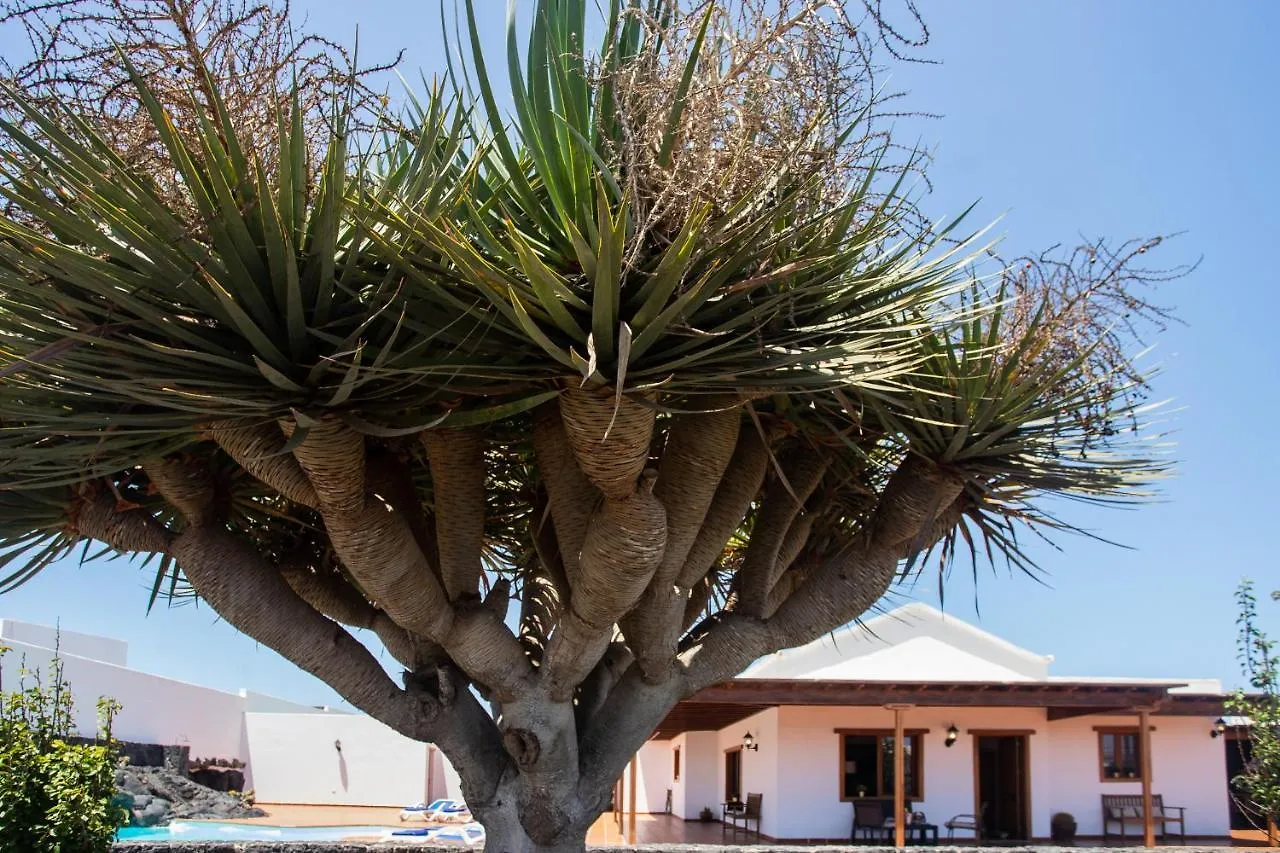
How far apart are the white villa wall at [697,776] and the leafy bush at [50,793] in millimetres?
17702

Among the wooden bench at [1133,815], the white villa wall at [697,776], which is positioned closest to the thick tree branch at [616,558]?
the wooden bench at [1133,815]

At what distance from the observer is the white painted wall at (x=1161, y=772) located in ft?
59.9

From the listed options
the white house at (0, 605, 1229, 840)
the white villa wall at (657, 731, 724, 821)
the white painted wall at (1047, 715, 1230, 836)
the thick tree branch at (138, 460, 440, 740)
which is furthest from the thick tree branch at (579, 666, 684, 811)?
the white villa wall at (657, 731, 724, 821)

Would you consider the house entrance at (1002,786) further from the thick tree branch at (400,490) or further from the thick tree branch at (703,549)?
the thick tree branch at (400,490)

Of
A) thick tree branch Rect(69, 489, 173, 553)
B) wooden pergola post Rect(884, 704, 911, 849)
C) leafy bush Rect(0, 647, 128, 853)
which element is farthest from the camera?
wooden pergola post Rect(884, 704, 911, 849)

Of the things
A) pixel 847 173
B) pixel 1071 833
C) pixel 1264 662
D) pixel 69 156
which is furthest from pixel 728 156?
pixel 1071 833

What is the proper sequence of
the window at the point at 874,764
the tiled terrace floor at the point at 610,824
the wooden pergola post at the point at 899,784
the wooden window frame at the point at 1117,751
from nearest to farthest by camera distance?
the wooden pergola post at the point at 899,784, the window at the point at 874,764, the tiled terrace floor at the point at 610,824, the wooden window frame at the point at 1117,751

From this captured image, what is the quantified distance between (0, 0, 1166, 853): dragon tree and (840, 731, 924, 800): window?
11.5 meters

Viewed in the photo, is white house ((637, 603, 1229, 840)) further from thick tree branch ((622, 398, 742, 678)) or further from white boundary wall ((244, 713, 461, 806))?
white boundary wall ((244, 713, 461, 806))

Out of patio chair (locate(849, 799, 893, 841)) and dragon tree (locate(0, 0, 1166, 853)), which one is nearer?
dragon tree (locate(0, 0, 1166, 853))

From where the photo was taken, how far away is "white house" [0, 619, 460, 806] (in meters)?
30.2

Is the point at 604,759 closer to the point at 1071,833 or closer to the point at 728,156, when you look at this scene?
the point at 728,156

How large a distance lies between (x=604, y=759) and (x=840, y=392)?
7.52ft

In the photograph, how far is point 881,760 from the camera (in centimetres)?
1778
